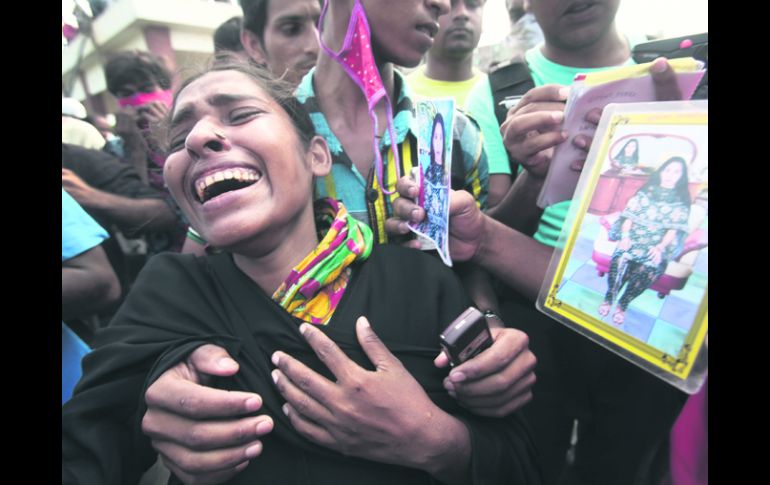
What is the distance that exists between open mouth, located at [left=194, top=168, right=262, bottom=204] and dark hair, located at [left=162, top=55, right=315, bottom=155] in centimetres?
23

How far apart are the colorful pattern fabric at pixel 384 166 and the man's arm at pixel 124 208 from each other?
112 centimetres

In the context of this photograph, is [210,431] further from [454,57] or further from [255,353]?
[454,57]

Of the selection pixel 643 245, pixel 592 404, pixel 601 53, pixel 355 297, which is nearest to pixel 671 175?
pixel 643 245

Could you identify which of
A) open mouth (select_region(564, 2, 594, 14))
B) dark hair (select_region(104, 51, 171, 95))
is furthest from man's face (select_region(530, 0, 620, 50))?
dark hair (select_region(104, 51, 171, 95))

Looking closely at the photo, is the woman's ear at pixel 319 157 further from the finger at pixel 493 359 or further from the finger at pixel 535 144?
the finger at pixel 493 359

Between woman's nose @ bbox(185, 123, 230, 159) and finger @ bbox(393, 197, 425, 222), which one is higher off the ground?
woman's nose @ bbox(185, 123, 230, 159)

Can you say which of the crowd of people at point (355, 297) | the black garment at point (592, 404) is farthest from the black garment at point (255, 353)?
the black garment at point (592, 404)

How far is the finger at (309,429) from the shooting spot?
0.92m

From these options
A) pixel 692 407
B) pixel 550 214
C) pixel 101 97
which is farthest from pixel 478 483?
pixel 101 97

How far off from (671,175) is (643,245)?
0.14 meters

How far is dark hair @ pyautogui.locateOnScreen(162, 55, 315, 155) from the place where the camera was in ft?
4.29

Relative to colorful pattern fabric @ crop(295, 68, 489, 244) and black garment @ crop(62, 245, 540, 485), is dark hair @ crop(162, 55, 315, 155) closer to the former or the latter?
colorful pattern fabric @ crop(295, 68, 489, 244)

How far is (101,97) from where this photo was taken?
5898mm
